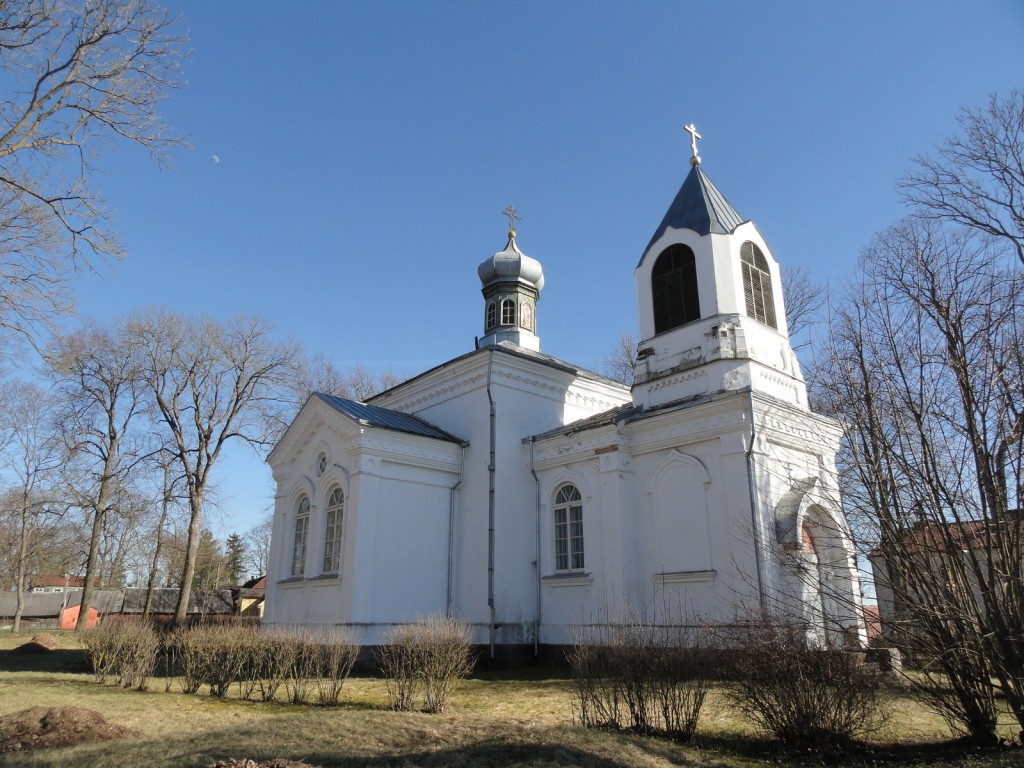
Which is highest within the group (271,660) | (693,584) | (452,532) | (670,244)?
(670,244)

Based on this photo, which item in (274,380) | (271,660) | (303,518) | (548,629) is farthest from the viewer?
(274,380)

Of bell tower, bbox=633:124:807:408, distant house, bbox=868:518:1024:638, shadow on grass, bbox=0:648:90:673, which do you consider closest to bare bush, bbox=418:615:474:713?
distant house, bbox=868:518:1024:638

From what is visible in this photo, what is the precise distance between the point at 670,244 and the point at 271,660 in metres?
12.1

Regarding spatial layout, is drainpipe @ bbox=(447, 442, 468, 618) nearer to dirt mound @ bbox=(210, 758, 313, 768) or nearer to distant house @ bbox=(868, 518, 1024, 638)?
dirt mound @ bbox=(210, 758, 313, 768)

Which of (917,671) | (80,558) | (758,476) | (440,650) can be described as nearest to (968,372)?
(917,671)

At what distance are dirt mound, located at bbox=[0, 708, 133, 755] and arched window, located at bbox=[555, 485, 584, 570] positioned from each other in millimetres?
9582

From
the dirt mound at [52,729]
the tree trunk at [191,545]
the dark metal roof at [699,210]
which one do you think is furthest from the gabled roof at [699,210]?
the tree trunk at [191,545]

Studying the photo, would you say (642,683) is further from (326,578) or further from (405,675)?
(326,578)

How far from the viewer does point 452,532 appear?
16578 mm

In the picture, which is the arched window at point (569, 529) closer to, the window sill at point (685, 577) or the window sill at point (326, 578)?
the window sill at point (685, 577)

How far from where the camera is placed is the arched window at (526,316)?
73.4ft

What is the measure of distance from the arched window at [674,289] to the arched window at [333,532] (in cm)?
861

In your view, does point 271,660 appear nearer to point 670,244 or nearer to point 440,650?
point 440,650

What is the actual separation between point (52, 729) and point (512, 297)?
56.2ft
